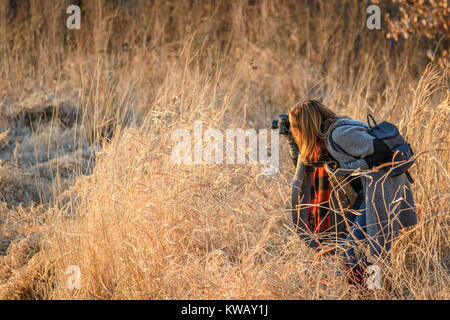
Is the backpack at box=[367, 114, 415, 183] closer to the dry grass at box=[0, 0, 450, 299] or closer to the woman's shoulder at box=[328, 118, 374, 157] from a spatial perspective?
the woman's shoulder at box=[328, 118, 374, 157]

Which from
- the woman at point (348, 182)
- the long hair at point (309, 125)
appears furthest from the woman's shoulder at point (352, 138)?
the long hair at point (309, 125)

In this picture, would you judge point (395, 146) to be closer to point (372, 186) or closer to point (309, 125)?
point (372, 186)

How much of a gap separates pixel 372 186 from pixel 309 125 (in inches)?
17.9

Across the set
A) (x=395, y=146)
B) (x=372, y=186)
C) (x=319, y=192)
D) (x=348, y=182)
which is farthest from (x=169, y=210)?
(x=395, y=146)

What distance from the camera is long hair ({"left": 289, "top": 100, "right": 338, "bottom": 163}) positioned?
113 inches

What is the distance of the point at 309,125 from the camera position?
2.88 m

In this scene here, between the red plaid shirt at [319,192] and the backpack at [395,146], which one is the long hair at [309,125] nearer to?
the red plaid shirt at [319,192]

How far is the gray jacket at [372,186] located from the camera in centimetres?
266

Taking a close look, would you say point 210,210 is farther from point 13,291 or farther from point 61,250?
point 13,291

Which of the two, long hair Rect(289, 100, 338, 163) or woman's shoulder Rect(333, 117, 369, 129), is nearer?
woman's shoulder Rect(333, 117, 369, 129)

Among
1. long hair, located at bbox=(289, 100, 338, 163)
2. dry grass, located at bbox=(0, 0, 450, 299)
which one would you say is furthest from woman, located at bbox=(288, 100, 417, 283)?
dry grass, located at bbox=(0, 0, 450, 299)
